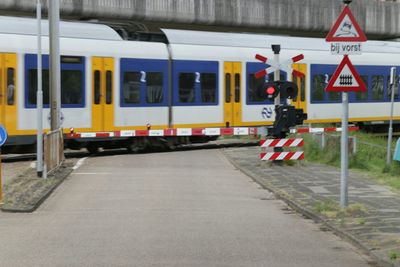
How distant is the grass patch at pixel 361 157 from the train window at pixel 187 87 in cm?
404

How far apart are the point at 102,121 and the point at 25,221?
36.5 ft

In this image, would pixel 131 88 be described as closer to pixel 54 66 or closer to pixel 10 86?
pixel 10 86

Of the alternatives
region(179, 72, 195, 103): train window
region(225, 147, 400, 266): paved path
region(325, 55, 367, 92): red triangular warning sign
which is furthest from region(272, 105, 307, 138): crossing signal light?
region(325, 55, 367, 92): red triangular warning sign

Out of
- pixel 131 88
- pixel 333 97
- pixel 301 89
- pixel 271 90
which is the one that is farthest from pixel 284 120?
pixel 333 97

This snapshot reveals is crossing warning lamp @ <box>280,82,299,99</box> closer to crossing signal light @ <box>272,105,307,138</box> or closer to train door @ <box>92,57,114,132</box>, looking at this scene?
crossing signal light @ <box>272,105,307,138</box>

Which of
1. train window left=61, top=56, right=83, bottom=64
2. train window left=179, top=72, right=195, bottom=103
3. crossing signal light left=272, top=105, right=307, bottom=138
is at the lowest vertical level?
crossing signal light left=272, top=105, right=307, bottom=138

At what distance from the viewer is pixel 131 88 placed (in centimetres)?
2108

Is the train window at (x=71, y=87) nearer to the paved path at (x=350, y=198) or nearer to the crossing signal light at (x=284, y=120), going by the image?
the paved path at (x=350, y=198)

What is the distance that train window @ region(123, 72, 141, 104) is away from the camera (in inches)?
825

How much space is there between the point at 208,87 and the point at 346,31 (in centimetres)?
1280

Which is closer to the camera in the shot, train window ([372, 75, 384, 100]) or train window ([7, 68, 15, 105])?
train window ([7, 68, 15, 105])

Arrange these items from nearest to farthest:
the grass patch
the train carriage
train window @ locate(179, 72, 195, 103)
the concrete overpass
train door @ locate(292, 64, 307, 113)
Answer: the grass patch → the train carriage → train window @ locate(179, 72, 195, 103) → train door @ locate(292, 64, 307, 113) → the concrete overpass

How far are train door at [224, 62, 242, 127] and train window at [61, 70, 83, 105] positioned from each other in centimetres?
530

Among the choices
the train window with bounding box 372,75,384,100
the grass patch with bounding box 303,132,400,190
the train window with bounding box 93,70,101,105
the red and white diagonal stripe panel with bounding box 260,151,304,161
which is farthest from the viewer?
the train window with bounding box 372,75,384,100
